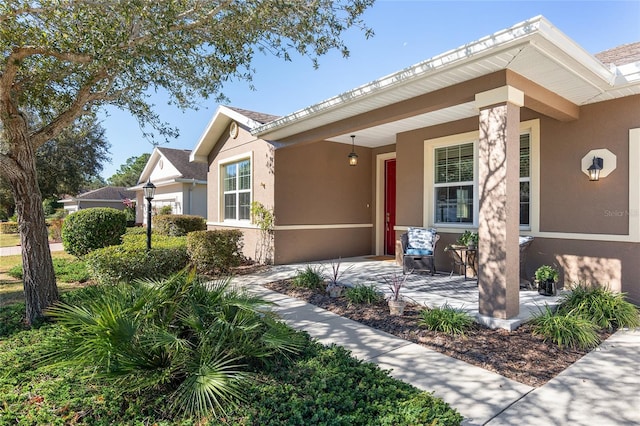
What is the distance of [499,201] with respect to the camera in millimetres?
4285

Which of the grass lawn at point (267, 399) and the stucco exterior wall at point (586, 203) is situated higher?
the stucco exterior wall at point (586, 203)

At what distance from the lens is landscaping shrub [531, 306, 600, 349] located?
383 cm

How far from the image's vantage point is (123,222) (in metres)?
11.5

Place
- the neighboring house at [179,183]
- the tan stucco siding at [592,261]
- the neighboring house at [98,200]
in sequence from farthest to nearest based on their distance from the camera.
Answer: the neighboring house at [98,200]
the neighboring house at [179,183]
the tan stucco siding at [592,261]

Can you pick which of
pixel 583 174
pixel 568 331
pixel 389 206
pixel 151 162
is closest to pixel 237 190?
pixel 389 206

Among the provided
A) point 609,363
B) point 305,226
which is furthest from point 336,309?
point 305,226

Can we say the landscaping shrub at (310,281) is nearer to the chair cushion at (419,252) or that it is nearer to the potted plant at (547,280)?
the chair cushion at (419,252)

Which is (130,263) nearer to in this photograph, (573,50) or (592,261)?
(573,50)

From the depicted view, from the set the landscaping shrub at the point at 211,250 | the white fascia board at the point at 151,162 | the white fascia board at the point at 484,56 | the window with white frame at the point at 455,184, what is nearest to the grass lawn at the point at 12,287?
the landscaping shrub at the point at 211,250

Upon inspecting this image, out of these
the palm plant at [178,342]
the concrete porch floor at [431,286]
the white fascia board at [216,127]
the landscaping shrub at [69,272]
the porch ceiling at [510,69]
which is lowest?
the landscaping shrub at [69,272]

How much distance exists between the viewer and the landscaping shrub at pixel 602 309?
4422 mm

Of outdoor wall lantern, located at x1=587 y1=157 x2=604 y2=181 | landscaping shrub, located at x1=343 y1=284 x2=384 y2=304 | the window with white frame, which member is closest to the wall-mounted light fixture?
outdoor wall lantern, located at x1=587 y1=157 x2=604 y2=181

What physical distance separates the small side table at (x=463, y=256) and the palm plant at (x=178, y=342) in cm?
444

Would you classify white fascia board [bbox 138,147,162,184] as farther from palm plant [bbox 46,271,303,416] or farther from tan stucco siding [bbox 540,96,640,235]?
tan stucco siding [bbox 540,96,640,235]
